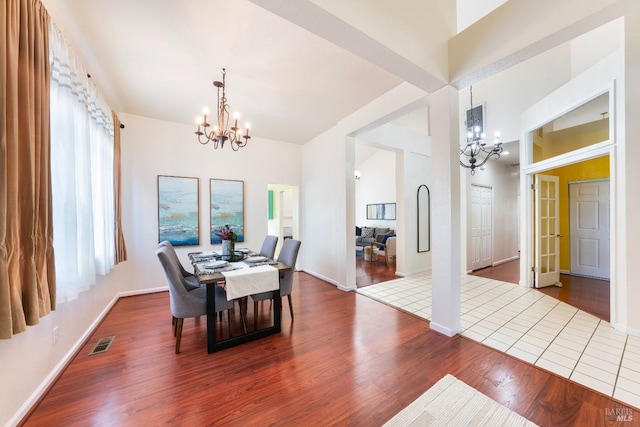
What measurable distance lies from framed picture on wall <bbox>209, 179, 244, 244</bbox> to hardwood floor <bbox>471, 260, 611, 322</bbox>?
17.2 feet

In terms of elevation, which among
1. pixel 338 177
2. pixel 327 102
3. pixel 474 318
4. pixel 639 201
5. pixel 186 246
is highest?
pixel 327 102

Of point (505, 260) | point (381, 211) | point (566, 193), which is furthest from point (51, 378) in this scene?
point (505, 260)

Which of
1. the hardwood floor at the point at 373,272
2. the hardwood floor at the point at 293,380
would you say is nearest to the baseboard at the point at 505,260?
the hardwood floor at the point at 373,272

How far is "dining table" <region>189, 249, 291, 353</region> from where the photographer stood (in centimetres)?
228

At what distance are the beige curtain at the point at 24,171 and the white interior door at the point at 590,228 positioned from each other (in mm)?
7820

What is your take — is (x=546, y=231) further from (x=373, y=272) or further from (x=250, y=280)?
(x=250, y=280)

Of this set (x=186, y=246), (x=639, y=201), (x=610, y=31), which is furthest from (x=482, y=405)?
(x=610, y=31)

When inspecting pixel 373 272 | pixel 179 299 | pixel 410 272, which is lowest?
pixel 373 272

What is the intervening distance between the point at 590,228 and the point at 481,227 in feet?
6.01

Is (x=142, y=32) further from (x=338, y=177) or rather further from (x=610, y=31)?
(x=610, y=31)

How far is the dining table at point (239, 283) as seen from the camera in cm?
228

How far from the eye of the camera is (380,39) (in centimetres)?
192

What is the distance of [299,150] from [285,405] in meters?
4.95

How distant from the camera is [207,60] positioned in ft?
8.48
